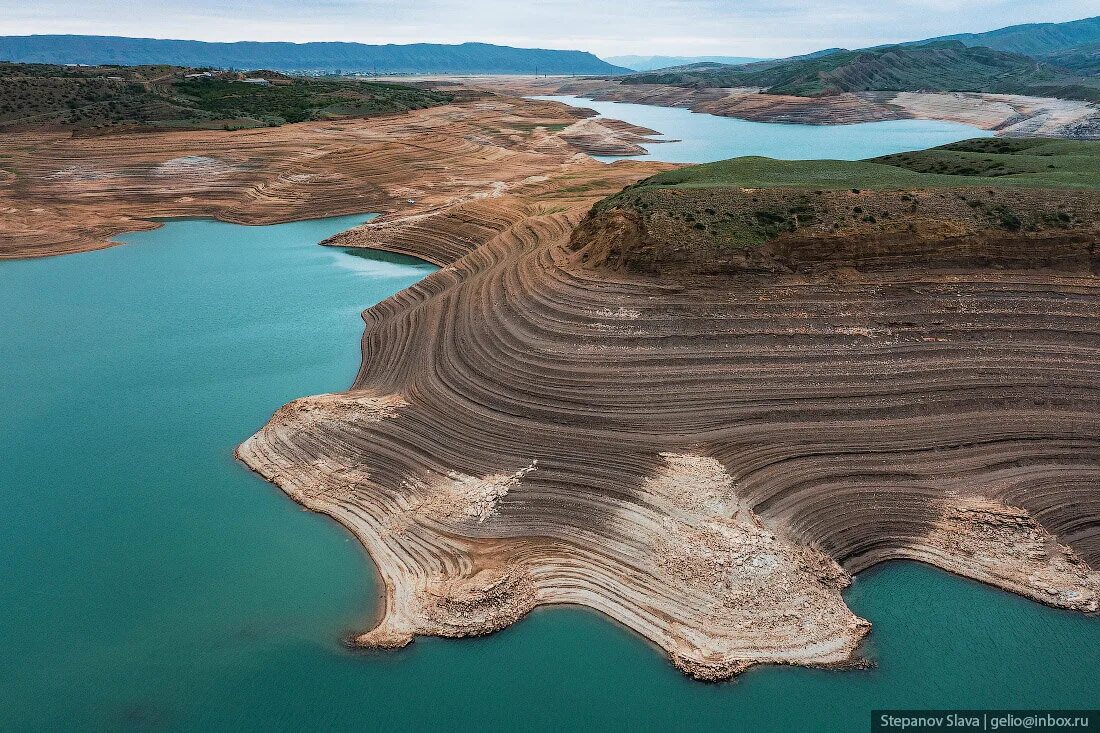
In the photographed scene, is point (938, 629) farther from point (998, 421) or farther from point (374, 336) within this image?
point (374, 336)

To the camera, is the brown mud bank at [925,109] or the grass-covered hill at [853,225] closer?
the grass-covered hill at [853,225]

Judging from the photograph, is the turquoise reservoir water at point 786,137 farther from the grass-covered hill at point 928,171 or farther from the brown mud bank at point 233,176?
the grass-covered hill at point 928,171

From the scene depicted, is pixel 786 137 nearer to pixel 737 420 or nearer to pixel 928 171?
pixel 928 171

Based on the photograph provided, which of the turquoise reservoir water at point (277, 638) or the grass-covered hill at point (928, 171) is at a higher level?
the grass-covered hill at point (928, 171)

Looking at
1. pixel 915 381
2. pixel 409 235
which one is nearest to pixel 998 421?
pixel 915 381

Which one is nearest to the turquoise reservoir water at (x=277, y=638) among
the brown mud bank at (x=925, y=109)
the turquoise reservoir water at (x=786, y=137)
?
the turquoise reservoir water at (x=786, y=137)

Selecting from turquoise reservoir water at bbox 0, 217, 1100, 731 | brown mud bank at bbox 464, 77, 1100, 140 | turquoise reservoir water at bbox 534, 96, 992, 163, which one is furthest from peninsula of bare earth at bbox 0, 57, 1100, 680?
brown mud bank at bbox 464, 77, 1100, 140
